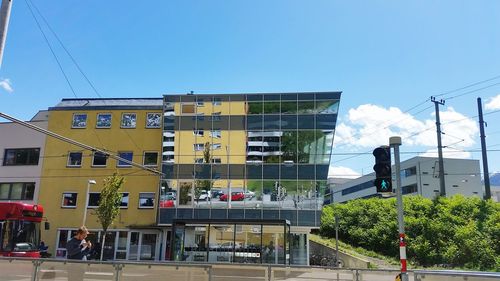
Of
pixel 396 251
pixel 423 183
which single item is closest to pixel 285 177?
pixel 396 251

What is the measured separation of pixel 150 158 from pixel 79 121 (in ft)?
23.1

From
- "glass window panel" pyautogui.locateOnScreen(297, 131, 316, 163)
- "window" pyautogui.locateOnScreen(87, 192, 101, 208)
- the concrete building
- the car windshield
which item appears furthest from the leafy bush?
the concrete building

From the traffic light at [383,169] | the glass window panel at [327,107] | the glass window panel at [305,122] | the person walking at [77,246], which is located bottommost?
the person walking at [77,246]

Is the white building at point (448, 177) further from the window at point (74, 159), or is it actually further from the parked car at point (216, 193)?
A: the window at point (74, 159)

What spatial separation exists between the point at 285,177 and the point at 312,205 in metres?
2.73

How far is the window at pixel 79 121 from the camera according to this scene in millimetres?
38344

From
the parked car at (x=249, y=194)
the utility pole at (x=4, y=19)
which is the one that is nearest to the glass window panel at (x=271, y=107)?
the parked car at (x=249, y=194)

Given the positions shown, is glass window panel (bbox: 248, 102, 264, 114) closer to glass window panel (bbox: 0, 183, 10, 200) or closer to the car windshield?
the car windshield

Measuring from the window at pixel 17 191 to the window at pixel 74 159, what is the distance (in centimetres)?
373

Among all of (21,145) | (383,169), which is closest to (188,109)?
(21,145)

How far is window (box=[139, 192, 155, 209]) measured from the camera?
36094mm

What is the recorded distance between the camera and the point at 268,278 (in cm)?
1056

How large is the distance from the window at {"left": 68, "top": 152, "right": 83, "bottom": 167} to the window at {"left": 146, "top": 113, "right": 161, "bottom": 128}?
6095 millimetres

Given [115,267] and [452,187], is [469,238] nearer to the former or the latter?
[115,267]
